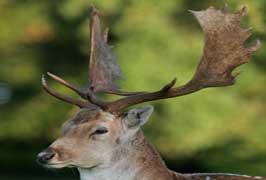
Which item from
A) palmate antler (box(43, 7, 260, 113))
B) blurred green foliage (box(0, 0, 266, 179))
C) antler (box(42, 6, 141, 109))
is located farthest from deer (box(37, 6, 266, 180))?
blurred green foliage (box(0, 0, 266, 179))

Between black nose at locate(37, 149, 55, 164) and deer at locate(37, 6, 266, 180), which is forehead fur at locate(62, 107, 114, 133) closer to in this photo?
deer at locate(37, 6, 266, 180)

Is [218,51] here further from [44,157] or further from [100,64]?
[44,157]

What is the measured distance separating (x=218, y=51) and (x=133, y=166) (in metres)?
1.10

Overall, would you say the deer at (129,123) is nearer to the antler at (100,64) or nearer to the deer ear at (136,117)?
the deer ear at (136,117)

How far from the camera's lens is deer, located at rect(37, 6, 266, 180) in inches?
333

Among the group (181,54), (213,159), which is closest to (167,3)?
Result: (181,54)

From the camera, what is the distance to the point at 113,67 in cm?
955

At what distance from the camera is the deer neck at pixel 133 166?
8.51m

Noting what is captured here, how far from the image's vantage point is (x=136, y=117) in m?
8.70

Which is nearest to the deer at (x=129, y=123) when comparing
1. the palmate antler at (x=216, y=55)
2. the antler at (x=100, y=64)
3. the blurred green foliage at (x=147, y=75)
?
the palmate antler at (x=216, y=55)

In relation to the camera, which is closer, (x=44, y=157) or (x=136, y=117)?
(x=44, y=157)

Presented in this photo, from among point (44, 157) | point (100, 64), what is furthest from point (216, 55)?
point (44, 157)

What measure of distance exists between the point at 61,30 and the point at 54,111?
5.17ft

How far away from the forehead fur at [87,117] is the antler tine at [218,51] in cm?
46
